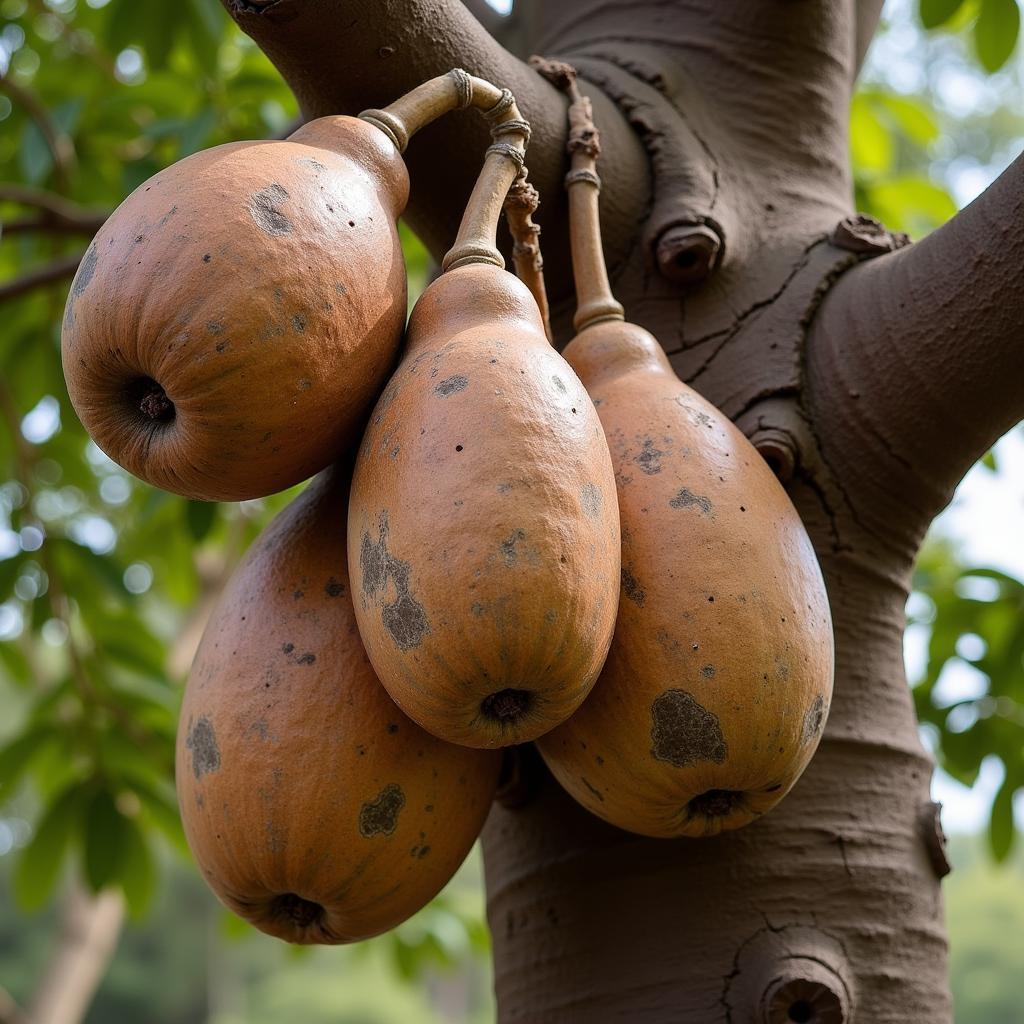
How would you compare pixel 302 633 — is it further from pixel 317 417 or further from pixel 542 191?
pixel 542 191

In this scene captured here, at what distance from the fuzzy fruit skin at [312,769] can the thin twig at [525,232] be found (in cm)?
37

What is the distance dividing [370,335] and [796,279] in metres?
0.69

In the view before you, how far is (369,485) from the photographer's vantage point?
39.6 inches

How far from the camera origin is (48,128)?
8.04 feet

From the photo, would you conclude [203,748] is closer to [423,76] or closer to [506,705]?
[506,705]

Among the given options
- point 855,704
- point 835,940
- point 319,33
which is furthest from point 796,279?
point 835,940

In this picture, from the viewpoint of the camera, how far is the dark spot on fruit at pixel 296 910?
1.18m

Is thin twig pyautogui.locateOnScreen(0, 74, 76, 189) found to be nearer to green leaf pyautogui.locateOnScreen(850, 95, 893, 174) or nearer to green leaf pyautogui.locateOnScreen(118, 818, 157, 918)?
green leaf pyautogui.locateOnScreen(118, 818, 157, 918)

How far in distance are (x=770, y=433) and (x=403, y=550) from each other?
0.60 metres

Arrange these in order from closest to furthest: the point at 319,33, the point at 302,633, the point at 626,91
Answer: the point at 302,633 < the point at 319,33 < the point at 626,91

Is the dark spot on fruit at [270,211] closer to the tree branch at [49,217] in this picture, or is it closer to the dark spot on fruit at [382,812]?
the dark spot on fruit at [382,812]

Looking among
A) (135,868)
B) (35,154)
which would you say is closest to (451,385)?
(35,154)

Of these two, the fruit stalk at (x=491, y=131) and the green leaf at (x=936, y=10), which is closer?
the fruit stalk at (x=491, y=131)

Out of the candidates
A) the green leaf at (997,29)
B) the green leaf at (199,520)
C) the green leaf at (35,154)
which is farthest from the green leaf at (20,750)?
the green leaf at (997,29)
